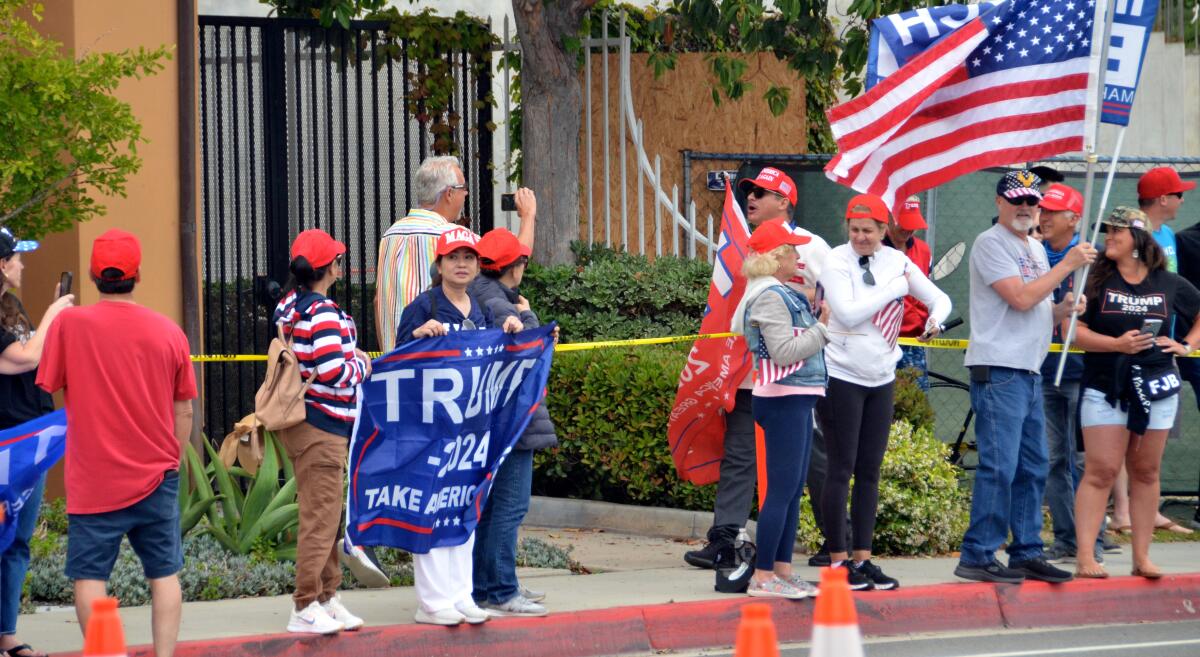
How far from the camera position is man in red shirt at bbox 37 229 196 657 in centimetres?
618

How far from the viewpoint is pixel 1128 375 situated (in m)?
8.19

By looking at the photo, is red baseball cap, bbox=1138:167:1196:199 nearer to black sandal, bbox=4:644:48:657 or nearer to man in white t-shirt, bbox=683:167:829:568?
man in white t-shirt, bbox=683:167:829:568

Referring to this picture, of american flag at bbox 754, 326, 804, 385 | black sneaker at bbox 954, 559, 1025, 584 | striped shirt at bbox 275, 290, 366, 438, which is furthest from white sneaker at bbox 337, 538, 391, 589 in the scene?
black sneaker at bbox 954, 559, 1025, 584

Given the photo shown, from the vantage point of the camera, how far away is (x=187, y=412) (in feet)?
21.2

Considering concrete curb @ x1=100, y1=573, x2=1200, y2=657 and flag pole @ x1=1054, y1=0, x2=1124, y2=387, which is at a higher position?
flag pole @ x1=1054, y1=0, x2=1124, y2=387

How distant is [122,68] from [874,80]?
3976mm

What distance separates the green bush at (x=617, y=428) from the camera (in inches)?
402

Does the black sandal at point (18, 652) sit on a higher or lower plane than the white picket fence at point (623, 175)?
lower

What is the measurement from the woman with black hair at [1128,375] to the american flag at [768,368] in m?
1.85

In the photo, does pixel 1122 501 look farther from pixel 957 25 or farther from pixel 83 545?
pixel 83 545

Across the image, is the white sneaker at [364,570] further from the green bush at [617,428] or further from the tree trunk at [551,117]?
the tree trunk at [551,117]

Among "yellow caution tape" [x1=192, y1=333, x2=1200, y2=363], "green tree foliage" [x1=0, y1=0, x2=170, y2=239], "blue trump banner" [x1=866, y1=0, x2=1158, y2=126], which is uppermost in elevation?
"blue trump banner" [x1=866, y1=0, x2=1158, y2=126]

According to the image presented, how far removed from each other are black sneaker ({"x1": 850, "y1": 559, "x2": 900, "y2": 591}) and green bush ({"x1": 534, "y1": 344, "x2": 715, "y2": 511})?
220 cm

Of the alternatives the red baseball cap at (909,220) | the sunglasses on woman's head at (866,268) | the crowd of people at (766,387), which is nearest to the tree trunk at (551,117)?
the red baseball cap at (909,220)
